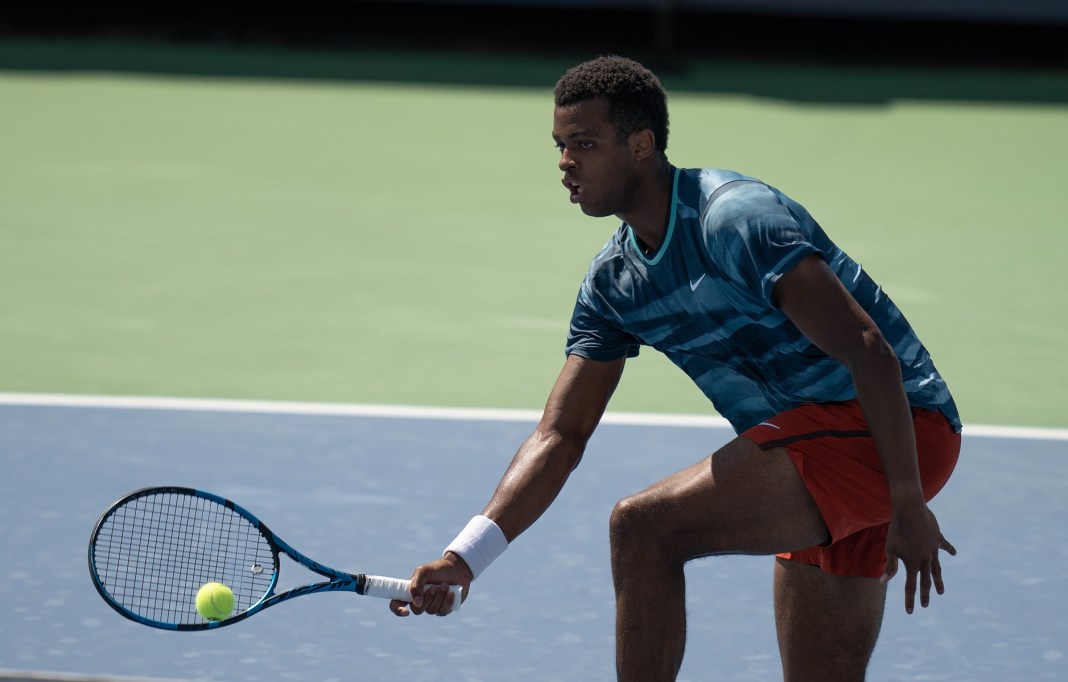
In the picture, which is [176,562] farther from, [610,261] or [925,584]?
[925,584]

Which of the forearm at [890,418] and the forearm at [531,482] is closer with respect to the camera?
the forearm at [890,418]

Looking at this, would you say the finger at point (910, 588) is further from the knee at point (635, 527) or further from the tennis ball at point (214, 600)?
the tennis ball at point (214, 600)

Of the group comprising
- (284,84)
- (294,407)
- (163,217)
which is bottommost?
(294,407)

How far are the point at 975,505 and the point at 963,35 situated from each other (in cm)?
830

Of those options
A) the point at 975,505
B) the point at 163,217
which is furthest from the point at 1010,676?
the point at 163,217

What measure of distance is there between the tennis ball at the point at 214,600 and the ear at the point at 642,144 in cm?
125

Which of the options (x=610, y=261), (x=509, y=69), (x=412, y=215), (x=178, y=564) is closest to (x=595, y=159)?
(x=610, y=261)

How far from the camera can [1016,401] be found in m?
6.21

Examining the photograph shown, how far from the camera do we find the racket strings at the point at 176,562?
3.67 meters

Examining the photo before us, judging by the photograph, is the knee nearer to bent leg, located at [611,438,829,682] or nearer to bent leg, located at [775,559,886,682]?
bent leg, located at [611,438,829,682]

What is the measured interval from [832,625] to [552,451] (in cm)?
68

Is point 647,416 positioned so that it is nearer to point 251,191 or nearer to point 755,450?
point 755,450

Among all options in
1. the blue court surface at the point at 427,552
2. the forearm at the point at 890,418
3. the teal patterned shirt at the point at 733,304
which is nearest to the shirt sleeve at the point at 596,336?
the teal patterned shirt at the point at 733,304

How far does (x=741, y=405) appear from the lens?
350cm
